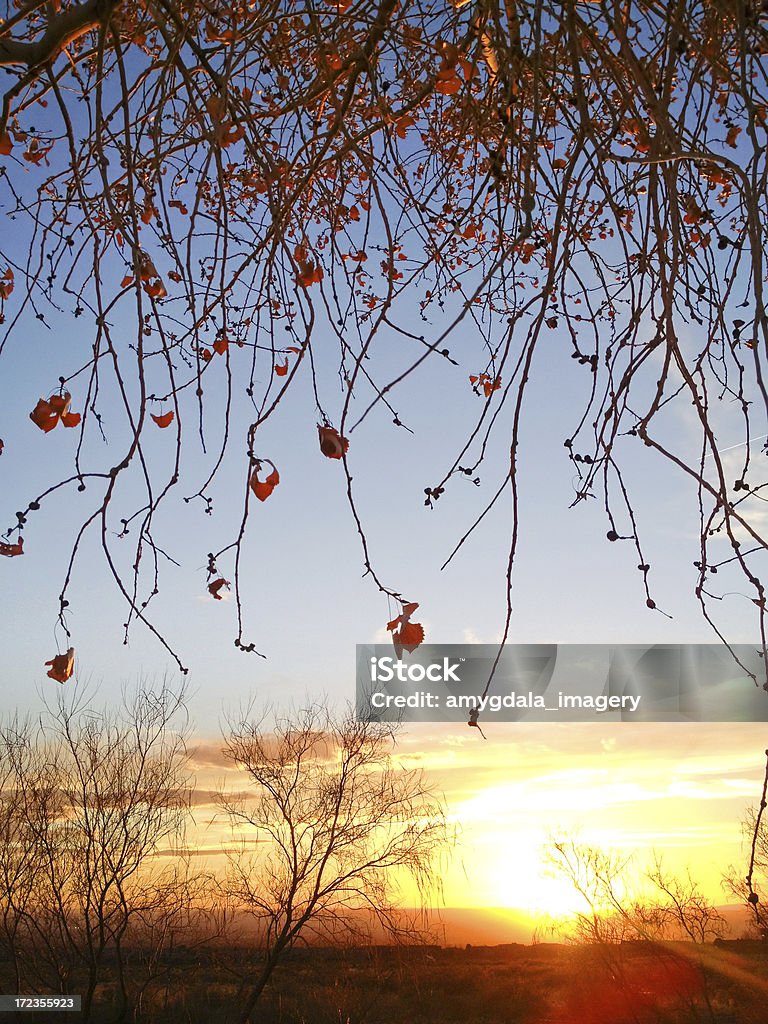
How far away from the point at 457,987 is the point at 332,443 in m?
14.6

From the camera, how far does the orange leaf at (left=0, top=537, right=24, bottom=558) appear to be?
4.33 ft

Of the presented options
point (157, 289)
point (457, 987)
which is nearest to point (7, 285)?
point (157, 289)

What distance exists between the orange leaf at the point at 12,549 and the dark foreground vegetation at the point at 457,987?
37.7 feet

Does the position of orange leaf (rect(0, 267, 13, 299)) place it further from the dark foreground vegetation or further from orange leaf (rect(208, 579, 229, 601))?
the dark foreground vegetation

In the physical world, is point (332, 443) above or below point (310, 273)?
below

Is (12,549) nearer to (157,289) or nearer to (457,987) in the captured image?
(157,289)

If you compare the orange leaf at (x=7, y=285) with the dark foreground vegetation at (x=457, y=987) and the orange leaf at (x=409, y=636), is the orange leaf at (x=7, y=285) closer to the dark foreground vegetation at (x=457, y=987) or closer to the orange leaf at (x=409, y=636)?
the orange leaf at (x=409, y=636)

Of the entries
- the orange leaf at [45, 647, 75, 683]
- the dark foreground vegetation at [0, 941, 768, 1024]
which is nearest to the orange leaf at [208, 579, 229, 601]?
the orange leaf at [45, 647, 75, 683]

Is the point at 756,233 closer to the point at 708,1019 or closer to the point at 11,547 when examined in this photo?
the point at 11,547

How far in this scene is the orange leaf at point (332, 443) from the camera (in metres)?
1.15

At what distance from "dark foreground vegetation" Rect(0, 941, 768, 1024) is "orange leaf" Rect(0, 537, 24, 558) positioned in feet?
37.7

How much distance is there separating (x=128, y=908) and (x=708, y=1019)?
26.4 feet

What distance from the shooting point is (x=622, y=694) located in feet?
23.5

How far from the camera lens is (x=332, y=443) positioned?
1.18 m
